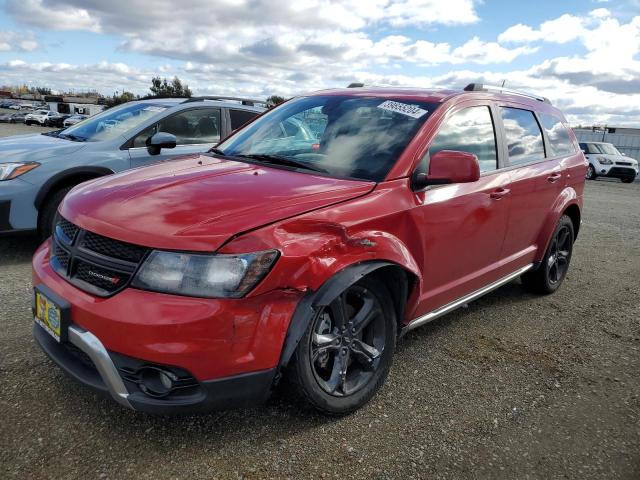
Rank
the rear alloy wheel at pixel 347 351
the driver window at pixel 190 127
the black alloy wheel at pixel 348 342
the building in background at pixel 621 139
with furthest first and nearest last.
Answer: the building in background at pixel 621 139, the driver window at pixel 190 127, the black alloy wheel at pixel 348 342, the rear alloy wheel at pixel 347 351

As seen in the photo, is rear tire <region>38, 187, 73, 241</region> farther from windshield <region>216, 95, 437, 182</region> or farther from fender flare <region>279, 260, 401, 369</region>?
fender flare <region>279, 260, 401, 369</region>

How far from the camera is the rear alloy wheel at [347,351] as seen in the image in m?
2.40

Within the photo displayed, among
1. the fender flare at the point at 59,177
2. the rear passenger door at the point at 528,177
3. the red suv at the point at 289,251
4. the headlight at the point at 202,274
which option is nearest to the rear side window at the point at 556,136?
the rear passenger door at the point at 528,177

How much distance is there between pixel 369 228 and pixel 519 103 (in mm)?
2299

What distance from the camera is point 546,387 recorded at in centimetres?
312

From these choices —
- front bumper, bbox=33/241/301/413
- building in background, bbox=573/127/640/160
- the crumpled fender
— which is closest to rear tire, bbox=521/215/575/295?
the crumpled fender

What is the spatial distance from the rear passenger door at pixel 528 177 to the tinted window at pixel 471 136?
21 centimetres

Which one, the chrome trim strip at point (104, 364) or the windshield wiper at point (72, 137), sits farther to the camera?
the windshield wiper at point (72, 137)

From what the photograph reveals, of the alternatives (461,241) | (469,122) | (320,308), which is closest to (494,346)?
(461,241)

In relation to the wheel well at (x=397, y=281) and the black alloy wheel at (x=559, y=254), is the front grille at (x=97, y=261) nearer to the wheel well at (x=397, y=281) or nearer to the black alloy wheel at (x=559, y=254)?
the wheel well at (x=397, y=281)

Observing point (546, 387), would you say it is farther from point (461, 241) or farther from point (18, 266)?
point (18, 266)

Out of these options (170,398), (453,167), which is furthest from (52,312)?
(453,167)

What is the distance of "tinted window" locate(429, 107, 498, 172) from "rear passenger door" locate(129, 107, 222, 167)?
10.8 feet

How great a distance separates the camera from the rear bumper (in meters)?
2.13
